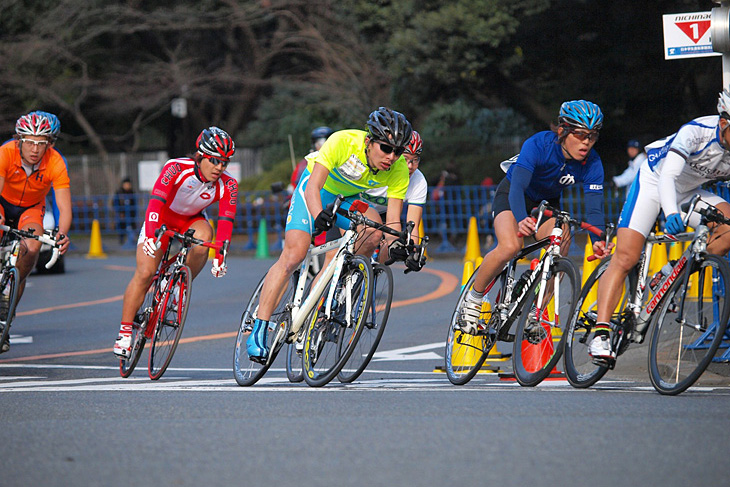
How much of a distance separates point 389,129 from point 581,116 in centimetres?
130

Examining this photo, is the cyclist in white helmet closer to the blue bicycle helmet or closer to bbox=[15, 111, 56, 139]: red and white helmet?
the blue bicycle helmet

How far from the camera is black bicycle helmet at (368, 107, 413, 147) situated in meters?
7.91

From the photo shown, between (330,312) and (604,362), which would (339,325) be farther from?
(604,362)

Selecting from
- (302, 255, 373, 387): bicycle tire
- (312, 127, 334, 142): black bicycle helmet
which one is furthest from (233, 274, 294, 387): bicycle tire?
(312, 127, 334, 142): black bicycle helmet

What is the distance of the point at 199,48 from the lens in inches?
1599

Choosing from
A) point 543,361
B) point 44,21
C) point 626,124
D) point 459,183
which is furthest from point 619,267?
point 44,21

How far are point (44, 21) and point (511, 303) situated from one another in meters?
32.8

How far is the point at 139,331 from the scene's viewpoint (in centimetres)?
944

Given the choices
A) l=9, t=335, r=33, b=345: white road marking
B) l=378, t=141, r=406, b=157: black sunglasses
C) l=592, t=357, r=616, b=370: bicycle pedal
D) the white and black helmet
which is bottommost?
l=9, t=335, r=33, b=345: white road marking

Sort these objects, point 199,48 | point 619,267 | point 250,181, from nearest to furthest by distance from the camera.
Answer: point 619,267 → point 250,181 → point 199,48

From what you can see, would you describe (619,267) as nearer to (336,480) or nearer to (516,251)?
(516,251)

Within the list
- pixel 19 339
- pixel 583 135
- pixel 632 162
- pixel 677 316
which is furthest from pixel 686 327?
pixel 632 162

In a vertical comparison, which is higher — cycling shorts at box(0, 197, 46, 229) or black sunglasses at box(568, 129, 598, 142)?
black sunglasses at box(568, 129, 598, 142)

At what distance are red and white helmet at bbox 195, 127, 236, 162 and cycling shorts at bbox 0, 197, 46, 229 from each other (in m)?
2.41
